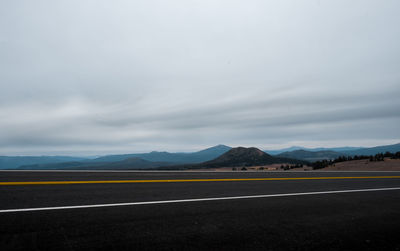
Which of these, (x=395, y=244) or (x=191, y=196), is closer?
(x=395, y=244)

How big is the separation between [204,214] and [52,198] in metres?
4.35

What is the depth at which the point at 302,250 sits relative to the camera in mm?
3527

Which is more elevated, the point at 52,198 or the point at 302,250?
the point at 52,198

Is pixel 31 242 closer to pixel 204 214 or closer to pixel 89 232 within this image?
pixel 89 232

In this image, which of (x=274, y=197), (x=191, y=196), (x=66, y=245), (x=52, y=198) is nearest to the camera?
(x=66, y=245)

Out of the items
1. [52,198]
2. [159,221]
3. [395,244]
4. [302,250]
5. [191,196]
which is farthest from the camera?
[191,196]

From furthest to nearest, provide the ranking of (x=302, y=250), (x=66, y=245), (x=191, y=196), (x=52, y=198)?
(x=191, y=196)
(x=52, y=198)
(x=302, y=250)
(x=66, y=245)

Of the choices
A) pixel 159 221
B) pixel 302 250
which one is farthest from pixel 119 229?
pixel 302 250

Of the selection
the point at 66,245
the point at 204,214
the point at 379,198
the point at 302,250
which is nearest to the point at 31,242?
the point at 66,245

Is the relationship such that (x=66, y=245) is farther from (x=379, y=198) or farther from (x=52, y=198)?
(x=379, y=198)

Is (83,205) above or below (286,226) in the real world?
above

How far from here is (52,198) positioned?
5.92 m

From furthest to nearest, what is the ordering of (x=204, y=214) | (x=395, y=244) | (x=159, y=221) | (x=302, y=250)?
(x=204, y=214) → (x=159, y=221) → (x=395, y=244) → (x=302, y=250)

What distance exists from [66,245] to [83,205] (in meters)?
2.31
